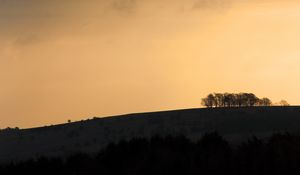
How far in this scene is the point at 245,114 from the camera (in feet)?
276

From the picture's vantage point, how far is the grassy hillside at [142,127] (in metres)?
77.2

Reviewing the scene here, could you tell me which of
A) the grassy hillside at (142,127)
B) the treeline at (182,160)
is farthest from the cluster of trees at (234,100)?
the treeline at (182,160)

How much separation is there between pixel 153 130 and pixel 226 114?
7.92m

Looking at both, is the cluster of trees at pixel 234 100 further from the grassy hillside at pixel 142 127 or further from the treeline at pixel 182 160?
the treeline at pixel 182 160

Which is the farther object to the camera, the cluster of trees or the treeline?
the cluster of trees

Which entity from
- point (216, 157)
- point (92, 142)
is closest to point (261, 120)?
point (92, 142)

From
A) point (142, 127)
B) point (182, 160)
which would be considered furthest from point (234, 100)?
point (182, 160)

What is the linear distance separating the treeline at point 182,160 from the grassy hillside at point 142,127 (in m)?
24.2

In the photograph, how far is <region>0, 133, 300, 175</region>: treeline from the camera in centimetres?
3562

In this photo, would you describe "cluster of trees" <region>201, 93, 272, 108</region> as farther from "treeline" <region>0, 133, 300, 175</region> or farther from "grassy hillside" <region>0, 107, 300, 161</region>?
"treeline" <region>0, 133, 300, 175</region>

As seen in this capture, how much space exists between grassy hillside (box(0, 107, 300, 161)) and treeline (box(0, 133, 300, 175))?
953 inches

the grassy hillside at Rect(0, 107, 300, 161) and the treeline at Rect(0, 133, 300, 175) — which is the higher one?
the grassy hillside at Rect(0, 107, 300, 161)

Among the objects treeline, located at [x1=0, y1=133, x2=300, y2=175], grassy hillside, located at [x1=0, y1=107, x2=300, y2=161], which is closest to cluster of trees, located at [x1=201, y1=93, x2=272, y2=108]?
grassy hillside, located at [x1=0, y1=107, x2=300, y2=161]

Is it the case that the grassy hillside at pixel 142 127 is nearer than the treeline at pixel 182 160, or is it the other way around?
the treeline at pixel 182 160
